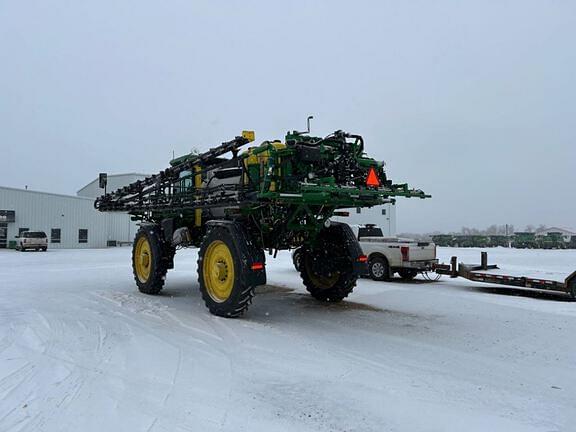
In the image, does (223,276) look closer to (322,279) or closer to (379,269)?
(322,279)

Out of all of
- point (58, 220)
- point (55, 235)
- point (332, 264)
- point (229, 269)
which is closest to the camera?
point (229, 269)

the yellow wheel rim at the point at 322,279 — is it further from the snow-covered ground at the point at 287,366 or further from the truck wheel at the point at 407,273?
the truck wheel at the point at 407,273

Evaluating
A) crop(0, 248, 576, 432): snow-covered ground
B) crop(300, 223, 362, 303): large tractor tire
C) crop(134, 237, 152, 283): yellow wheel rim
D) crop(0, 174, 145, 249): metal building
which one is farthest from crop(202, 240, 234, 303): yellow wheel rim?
crop(0, 174, 145, 249): metal building

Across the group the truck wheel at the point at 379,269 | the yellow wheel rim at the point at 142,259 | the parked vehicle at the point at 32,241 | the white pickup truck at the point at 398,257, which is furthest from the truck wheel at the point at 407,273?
the parked vehicle at the point at 32,241

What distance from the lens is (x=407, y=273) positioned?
46.6 feet

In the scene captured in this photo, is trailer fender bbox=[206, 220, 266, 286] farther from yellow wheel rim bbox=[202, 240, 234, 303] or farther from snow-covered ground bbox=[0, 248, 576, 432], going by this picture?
snow-covered ground bbox=[0, 248, 576, 432]

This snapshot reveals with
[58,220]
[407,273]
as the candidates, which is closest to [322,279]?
[407,273]

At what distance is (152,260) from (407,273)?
784 centimetres

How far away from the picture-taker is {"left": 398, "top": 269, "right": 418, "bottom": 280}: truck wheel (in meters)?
14.1

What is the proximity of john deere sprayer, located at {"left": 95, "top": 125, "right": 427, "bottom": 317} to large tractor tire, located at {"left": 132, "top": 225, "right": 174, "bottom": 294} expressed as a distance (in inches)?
1.2

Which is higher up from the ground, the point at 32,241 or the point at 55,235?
the point at 55,235

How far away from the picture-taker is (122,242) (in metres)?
43.0

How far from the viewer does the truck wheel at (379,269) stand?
13.8 meters

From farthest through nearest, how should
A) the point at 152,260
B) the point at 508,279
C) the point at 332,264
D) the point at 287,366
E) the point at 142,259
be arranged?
the point at 508,279, the point at 142,259, the point at 152,260, the point at 332,264, the point at 287,366
